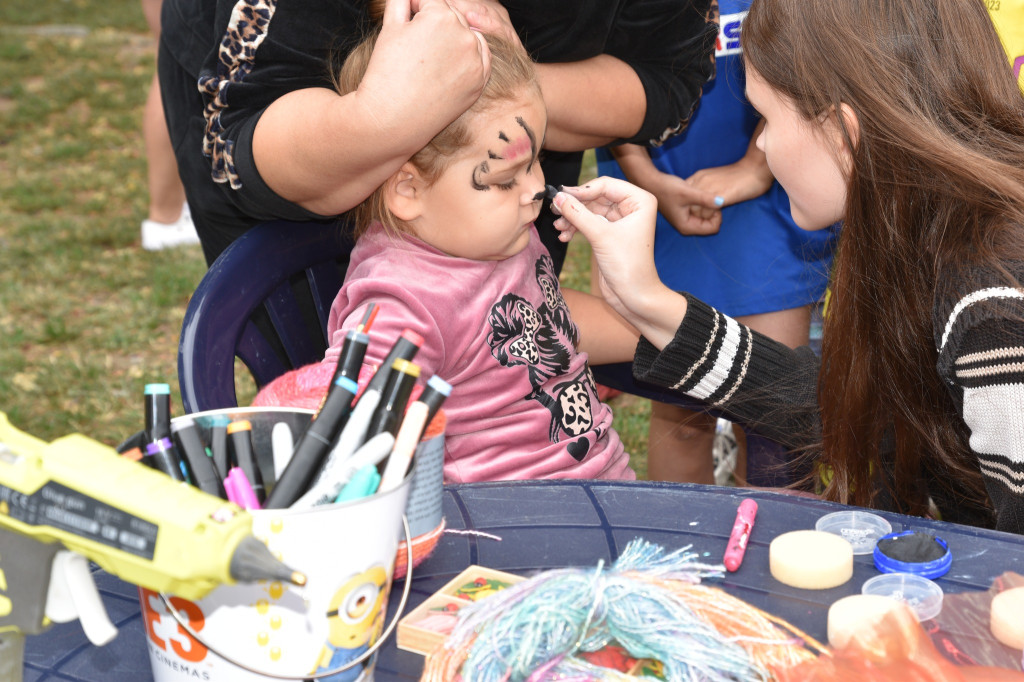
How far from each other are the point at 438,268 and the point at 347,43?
0.33m

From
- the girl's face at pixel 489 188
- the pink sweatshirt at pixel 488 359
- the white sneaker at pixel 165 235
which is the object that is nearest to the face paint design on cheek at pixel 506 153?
the girl's face at pixel 489 188

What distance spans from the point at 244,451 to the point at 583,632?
275mm

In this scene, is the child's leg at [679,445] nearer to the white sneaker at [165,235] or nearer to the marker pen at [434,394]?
the marker pen at [434,394]

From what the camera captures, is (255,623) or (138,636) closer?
(255,623)

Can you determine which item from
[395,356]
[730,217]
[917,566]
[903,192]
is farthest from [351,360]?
[730,217]

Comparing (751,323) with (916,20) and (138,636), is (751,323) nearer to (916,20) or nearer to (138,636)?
(916,20)

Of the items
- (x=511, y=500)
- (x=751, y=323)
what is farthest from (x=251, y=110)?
(x=751, y=323)

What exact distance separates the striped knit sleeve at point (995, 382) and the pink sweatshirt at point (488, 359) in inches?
21.2

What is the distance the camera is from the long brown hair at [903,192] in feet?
3.81

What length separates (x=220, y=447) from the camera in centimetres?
73

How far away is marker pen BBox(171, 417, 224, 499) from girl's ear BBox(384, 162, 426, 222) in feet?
2.31

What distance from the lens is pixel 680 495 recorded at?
3.33 ft

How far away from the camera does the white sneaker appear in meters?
4.26

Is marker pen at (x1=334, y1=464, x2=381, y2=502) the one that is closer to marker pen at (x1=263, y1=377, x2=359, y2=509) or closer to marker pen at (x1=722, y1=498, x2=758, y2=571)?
marker pen at (x1=263, y1=377, x2=359, y2=509)
